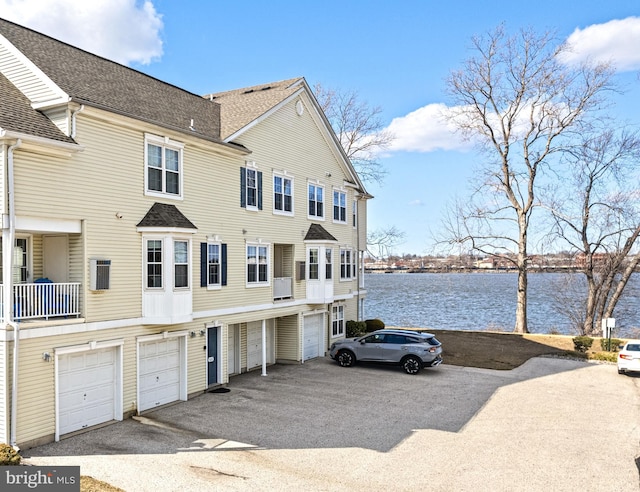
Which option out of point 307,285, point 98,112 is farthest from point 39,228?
point 307,285

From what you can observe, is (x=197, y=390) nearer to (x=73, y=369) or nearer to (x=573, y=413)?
(x=73, y=369)

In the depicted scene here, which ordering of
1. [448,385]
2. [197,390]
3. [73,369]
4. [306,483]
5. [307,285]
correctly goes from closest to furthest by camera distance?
[306,483] < [73,369] < [197,390] < [448,385] < [307,285]

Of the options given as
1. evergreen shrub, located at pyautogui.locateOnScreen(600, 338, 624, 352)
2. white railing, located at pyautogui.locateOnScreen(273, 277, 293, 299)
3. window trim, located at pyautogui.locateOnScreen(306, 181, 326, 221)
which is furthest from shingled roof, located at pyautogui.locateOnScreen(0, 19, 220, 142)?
evergreen shrub, located at pyautogui.locateOnScreen(600, 338, 624, 352)

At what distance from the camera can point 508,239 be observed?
3609 centimetres

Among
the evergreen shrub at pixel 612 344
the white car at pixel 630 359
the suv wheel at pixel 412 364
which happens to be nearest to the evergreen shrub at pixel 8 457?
the suv wheel at pixel 412 364

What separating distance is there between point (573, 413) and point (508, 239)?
21717 mm

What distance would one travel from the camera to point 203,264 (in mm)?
17766

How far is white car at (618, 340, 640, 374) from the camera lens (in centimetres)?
2061

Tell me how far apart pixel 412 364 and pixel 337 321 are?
699 centimetres

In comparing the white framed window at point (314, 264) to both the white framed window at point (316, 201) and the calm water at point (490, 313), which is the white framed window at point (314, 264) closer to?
the white framed window at point (316, 201)

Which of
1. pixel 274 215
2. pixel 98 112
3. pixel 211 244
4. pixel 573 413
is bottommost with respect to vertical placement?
pixel 573 413

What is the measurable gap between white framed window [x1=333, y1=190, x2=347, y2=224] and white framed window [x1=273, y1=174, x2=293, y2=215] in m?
4.38

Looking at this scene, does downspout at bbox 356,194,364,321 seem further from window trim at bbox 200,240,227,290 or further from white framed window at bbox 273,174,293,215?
window trim at bbox 200,240,227,290

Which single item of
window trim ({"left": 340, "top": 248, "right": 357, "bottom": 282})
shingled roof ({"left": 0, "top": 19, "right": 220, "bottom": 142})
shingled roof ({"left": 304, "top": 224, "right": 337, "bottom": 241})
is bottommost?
window trim ({"left": 340, "top": 248, "right": 357, "bottom": 282})
